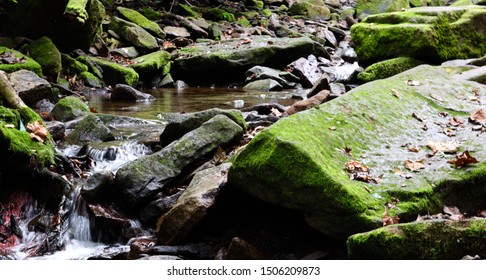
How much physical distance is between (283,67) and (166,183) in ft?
33.4

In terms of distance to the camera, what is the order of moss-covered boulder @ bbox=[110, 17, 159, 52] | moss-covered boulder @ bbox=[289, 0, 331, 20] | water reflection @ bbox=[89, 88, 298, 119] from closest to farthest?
water reflection @ bbox=[89, 88, 298, 119] < moss-covered boulder @ bbox=[110, 17, 159, 52] < moss-covered boulder @ bbox=[289, 0, 331, 20]

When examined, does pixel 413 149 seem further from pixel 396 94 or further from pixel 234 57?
pixel 234 57

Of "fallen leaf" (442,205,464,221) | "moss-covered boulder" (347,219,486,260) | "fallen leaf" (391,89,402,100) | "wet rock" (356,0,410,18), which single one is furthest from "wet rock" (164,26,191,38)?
"moss-covered boulder" (347,219,486,260)

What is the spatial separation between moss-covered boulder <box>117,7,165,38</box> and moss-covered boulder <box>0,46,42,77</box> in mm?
6467

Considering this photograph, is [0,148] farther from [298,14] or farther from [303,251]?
[298,14]

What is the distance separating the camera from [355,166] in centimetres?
420

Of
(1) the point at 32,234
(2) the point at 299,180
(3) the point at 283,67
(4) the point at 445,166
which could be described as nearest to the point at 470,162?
(4) the point at 445,166

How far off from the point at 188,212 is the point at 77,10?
26.7 ft

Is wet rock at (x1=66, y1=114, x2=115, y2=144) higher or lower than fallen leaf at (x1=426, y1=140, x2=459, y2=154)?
lower

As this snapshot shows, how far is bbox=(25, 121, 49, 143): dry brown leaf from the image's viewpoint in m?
5.77

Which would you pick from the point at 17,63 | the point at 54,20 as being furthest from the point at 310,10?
the point at 17,63

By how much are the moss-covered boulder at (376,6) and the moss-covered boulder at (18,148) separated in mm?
23544

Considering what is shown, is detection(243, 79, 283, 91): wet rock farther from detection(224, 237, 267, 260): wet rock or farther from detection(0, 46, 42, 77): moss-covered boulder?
detection(224, 237, 267, 260): wet rock

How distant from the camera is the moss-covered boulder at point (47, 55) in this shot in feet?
35.6
